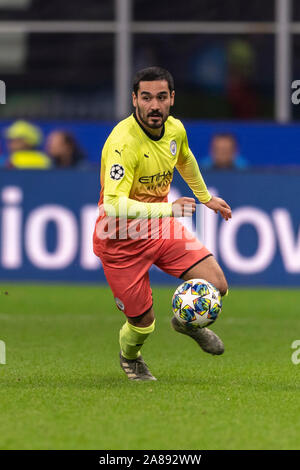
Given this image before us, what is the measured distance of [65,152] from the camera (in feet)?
48.1

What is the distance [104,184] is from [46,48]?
11.3m

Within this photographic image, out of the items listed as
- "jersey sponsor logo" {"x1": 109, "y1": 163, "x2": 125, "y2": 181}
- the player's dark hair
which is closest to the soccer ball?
"jersey sponsor logo" {"x1": 109, "y1": 163, "x2": 125, "y2": 181}

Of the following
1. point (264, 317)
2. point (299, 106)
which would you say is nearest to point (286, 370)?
point (264, 317)

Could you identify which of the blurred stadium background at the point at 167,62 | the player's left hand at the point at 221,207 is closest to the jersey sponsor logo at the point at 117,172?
the player's left hand at the point at 221,207

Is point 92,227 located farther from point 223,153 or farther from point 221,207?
point 221,207

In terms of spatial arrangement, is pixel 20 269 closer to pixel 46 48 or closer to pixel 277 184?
pixel 277 184

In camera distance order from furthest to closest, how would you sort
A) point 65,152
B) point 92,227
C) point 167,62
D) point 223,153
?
1. point 167,62
2. point 65,152
3. point 223,153
4. point 92,227

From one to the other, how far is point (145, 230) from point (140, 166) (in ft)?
1.56

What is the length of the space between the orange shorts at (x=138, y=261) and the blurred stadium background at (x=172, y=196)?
1.89ft

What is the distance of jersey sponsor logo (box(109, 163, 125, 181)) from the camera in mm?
7301

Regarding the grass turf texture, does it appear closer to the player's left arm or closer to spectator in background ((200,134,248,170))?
the player's left arm

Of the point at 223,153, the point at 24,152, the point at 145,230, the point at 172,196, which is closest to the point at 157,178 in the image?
the point at 145,230

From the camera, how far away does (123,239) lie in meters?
7.76

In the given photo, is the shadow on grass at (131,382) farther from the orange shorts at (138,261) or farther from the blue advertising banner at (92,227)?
the blue advertising banner at (92,227)
